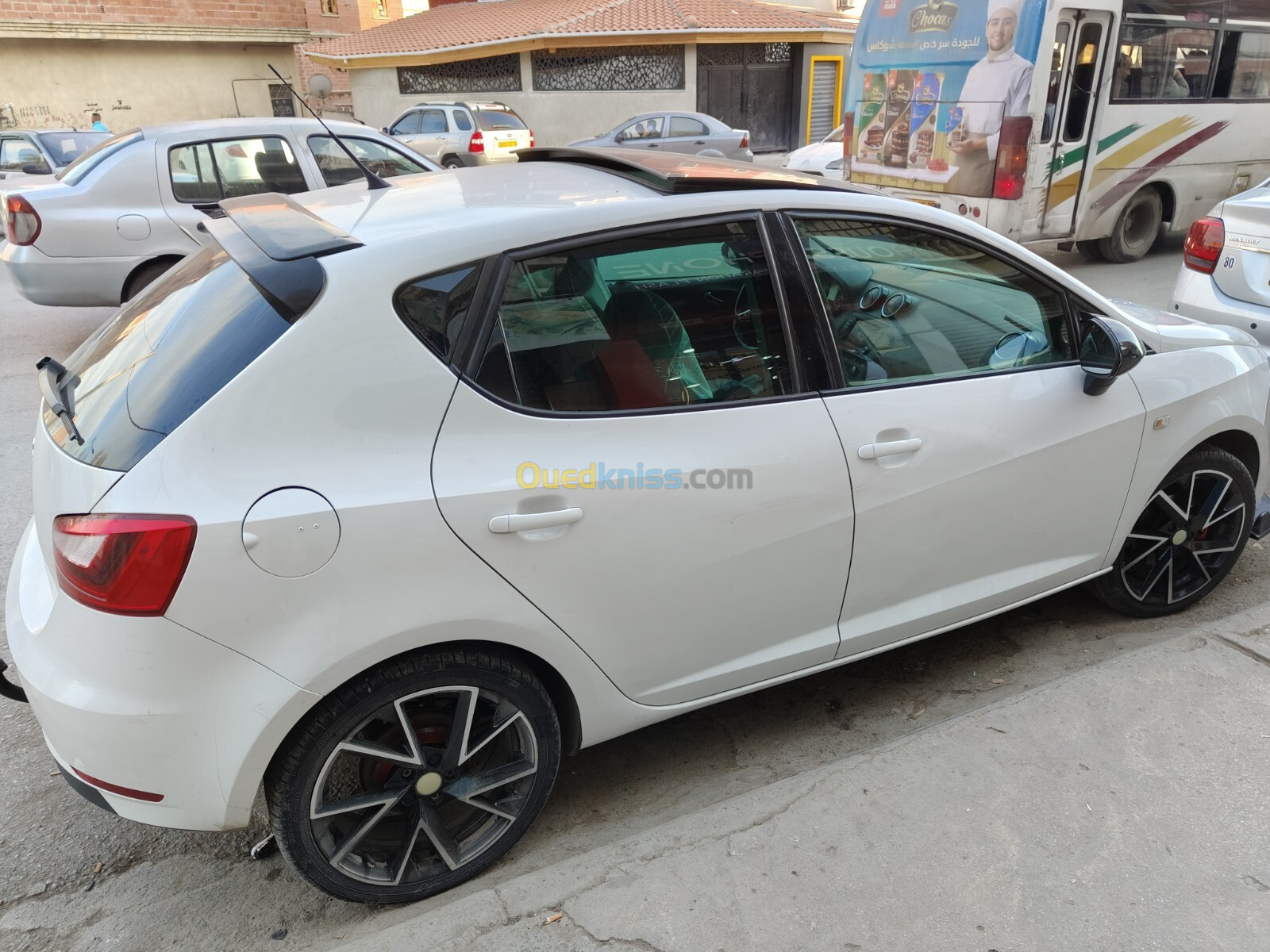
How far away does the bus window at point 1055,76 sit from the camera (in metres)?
8.48

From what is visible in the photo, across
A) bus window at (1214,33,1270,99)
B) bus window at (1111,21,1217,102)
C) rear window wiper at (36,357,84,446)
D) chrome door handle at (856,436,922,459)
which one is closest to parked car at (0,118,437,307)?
rear window wiper at (36,357,84,446)

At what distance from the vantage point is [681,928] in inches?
84.4

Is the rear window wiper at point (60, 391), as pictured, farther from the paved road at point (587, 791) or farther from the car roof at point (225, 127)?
the car roof at point (225, 127)

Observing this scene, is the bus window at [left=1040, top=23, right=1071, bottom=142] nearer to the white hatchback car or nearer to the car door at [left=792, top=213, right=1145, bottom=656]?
the white hatchback car

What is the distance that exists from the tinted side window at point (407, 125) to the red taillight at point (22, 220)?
43.0 ft

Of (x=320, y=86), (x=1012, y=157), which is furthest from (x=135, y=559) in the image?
(x=1012, y=157)

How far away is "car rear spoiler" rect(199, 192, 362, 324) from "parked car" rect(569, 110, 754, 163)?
16410 mm

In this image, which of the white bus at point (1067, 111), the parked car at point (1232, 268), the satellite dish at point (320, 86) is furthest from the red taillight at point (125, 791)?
the white bus at point (1067, 111)

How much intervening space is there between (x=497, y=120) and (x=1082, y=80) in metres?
13.2

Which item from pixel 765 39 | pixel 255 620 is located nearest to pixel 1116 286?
pixel 255 620

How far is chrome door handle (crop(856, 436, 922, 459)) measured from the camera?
2498 mm

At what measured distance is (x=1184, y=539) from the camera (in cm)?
334

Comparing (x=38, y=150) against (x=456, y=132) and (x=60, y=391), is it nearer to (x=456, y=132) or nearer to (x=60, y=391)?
(x=456, y=132)

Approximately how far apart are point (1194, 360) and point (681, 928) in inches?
98.7
